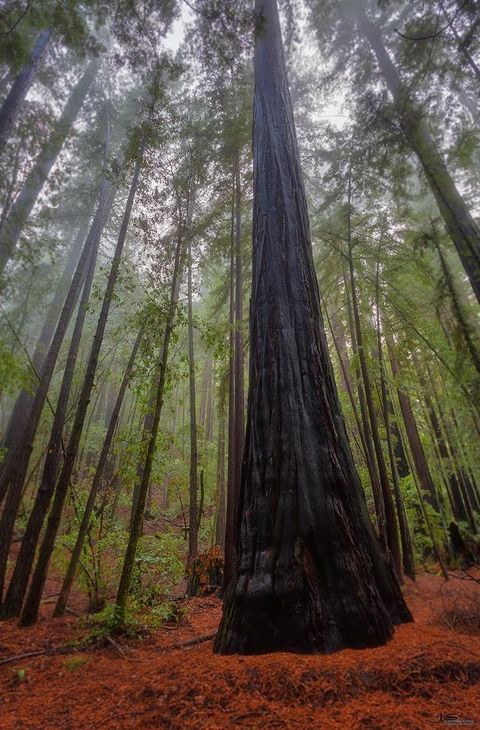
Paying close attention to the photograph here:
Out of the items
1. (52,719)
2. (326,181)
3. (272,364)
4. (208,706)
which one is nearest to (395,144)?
(326,181)

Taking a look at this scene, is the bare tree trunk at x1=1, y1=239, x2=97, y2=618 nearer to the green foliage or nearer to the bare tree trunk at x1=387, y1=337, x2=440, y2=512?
the green foliage

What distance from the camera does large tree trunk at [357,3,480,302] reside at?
4.82m

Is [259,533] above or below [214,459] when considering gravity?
below

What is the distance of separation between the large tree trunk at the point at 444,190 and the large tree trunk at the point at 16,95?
22.1 ft

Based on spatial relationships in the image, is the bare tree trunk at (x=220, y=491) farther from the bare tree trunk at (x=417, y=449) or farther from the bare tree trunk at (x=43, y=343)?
the bare tree trunk at (x=43, y=343)

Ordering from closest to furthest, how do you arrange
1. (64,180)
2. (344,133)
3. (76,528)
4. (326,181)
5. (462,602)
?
1. (462,602)
2. (76,528)
3. (326,181)
4. (344,133)
5. (64,180)

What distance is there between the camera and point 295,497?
2.29 m

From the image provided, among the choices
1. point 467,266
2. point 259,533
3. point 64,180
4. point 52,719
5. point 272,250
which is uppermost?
point 64,180

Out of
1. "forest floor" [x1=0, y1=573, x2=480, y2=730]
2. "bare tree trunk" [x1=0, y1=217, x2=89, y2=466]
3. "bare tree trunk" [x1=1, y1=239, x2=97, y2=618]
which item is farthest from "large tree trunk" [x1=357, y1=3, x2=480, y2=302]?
"bare tree trunk" [x1=0, y1=217, x2=89, y2=466]

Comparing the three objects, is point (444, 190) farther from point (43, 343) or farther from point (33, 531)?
point (43, 343)

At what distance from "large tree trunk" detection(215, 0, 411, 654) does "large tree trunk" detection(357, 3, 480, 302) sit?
2.98 m

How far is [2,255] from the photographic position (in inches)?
283

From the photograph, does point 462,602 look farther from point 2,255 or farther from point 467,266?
point 2,255

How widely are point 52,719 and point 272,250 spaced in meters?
3.63
